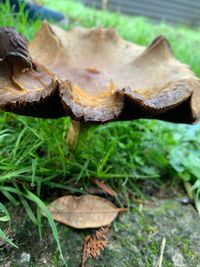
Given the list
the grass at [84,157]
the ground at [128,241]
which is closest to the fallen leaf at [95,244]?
the ground at [128,241]

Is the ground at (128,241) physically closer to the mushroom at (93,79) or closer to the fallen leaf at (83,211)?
the fallen leaf at (83,211)

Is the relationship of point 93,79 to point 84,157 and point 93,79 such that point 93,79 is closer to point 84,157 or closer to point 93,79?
point 93,79

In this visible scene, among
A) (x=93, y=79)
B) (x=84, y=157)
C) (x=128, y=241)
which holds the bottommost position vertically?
(x=128, y=241)

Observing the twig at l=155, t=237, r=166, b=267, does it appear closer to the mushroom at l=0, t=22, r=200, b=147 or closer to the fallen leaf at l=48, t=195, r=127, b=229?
the fallen leaf at l=48, t=195, r=127, b=229

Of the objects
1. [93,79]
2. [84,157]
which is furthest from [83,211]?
[93,79]

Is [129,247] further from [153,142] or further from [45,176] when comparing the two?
[153,142]
